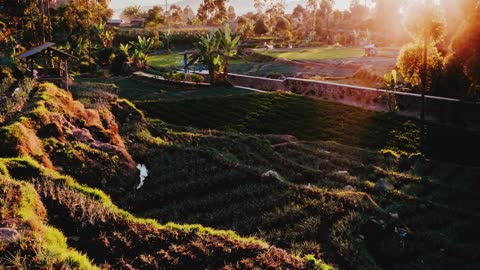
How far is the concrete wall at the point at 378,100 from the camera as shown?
2267 cm

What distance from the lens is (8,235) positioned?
8.24 metres

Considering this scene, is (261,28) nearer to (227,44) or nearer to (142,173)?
(227,44)

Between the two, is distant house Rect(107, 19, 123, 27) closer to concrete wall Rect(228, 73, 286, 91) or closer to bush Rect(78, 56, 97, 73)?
bush Rect(78, 56, 97, 73)

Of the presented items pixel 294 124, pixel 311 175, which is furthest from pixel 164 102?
pixel 311 175

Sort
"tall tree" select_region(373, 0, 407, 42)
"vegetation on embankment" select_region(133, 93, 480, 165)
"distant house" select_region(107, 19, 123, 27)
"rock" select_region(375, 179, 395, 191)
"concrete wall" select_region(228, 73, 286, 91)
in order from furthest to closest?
"tall tree" select_region(373, 0, 407, 42), "distant house" select_region(107, 19, 123, 27), "concrete wall" select_region(228, 73, 286, 91), "vegetation on embankment" select_region(133, 93, 480, 165), "rock" select_region(375, 179, 395, 191)

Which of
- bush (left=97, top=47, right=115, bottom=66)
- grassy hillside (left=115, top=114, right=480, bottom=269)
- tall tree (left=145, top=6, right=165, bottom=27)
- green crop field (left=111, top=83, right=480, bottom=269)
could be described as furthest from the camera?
tall tree (left=145, top=6, right=165, bottom=27)

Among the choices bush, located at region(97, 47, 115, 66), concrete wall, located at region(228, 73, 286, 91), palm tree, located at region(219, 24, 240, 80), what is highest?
palm tree, located at region(219, 24, 240, 80)

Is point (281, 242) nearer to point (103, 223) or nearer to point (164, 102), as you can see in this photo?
point (103, 223)

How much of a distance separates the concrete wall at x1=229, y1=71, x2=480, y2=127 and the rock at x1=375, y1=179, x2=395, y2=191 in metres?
9.26

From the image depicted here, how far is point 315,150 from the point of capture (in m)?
19.6

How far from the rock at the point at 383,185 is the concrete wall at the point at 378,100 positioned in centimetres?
926

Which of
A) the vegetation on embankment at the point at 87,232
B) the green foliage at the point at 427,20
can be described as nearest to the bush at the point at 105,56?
the green foliage at the point at 427,20

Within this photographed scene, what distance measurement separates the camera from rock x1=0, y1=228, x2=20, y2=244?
810 centimetres

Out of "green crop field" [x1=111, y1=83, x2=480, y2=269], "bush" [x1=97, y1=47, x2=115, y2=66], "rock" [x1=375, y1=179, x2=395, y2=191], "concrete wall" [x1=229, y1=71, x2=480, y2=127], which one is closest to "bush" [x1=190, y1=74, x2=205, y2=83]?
"concrete wall" [x1=229, y1=71, x2=480, y2=127]
